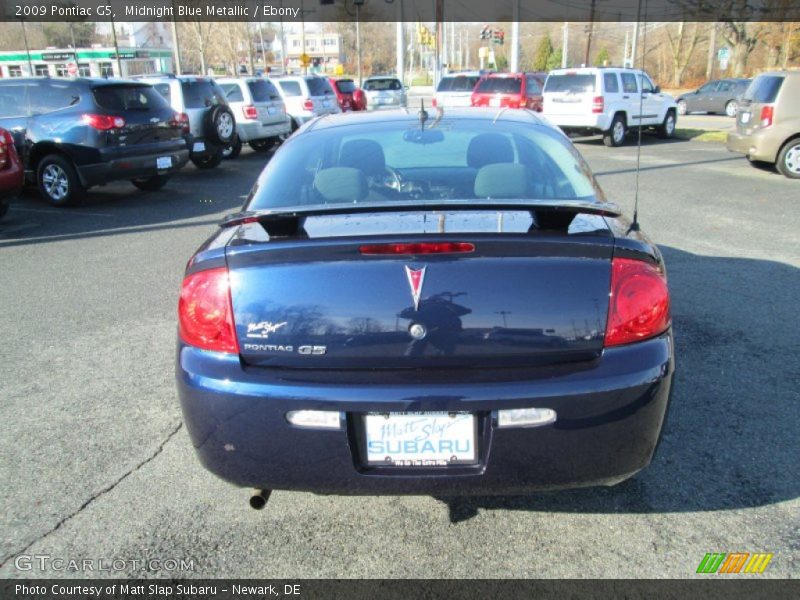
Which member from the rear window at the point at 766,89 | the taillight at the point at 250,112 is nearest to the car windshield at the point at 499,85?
the taillight at the point at 250,112

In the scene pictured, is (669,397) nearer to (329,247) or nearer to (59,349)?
(329,247)

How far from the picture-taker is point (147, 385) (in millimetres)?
4195

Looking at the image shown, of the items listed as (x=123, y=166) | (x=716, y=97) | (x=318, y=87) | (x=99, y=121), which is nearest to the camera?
(x=99, y=121)

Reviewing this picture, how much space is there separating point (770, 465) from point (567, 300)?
1655 mm

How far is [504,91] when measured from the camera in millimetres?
21328

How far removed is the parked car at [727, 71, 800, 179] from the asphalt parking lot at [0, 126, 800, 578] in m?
7.08

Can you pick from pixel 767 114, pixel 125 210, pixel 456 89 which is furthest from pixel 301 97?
pixel 767 114

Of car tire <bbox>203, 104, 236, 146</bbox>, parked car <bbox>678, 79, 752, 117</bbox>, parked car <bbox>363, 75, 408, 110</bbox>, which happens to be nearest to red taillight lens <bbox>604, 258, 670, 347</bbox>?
car tire <bbox>203, 104, 236, 146</bbox>

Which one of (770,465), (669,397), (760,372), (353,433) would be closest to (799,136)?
(760,372)

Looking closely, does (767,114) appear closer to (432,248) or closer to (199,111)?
(199,111)

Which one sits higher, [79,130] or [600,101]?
[79,130]

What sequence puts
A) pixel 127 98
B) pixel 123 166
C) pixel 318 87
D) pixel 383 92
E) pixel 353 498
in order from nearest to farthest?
pixel 353 498
pixel 123 166
pixel 127 98
pixel 318 87
pixel 383 92

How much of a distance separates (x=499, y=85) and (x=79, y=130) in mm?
14780

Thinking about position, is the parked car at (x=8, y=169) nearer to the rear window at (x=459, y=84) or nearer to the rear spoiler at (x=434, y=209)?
the rear spoiler at (x=434, y=209)
